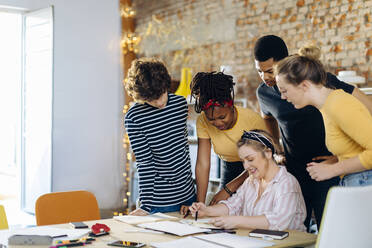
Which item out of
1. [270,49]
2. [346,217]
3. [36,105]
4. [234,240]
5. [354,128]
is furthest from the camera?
[36,105]

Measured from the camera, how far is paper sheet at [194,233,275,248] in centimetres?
181

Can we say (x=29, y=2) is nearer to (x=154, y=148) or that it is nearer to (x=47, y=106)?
(x=47, y=106)

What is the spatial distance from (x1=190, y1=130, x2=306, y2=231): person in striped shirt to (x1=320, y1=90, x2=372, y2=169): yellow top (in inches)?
15.0

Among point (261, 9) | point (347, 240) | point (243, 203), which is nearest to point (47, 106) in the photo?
point (261, 9)

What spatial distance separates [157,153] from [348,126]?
3.42 ft

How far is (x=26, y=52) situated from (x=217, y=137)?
3855mm

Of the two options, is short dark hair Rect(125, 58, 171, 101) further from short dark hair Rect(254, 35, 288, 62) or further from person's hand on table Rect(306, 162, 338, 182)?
person's hand on table Rect(306, 162, 338, 182)

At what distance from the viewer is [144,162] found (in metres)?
2.50

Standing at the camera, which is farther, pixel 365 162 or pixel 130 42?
pixel 130 42

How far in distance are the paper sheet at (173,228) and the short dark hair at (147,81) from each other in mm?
598

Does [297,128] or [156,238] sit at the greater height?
[297,128]

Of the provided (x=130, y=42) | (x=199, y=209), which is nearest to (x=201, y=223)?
(x=199, y=209)

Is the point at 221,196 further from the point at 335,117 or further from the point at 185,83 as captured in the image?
the point at 185,83

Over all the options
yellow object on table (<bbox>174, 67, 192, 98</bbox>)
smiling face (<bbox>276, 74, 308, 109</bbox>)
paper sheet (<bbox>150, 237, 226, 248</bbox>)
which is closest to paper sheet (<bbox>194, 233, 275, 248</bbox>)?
paper sheet (<bbox>150, 237, 226, 248</bbox>)
